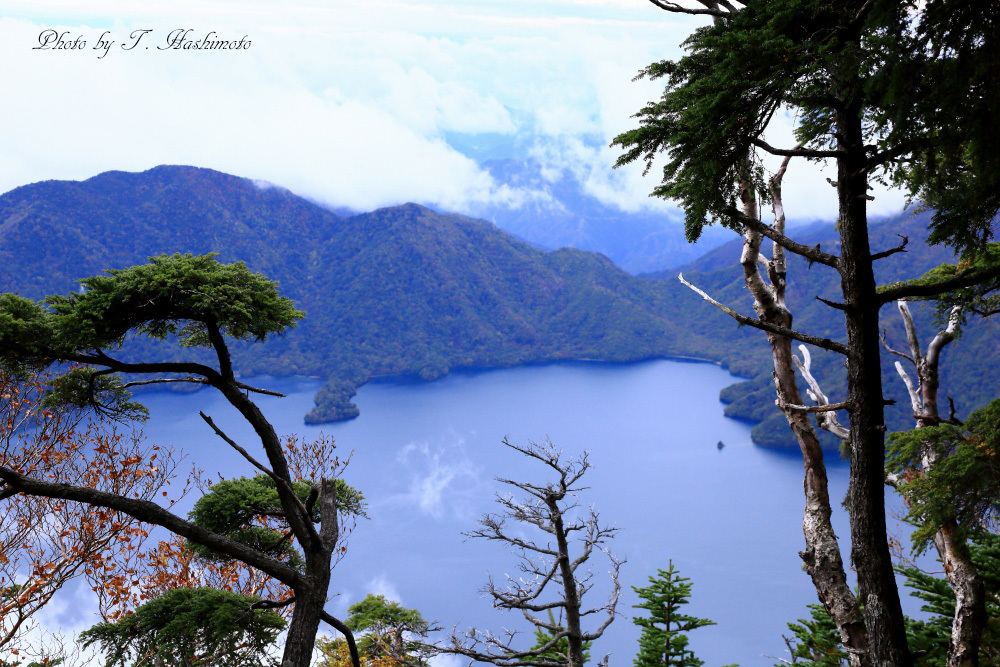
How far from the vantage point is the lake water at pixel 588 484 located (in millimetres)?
37469

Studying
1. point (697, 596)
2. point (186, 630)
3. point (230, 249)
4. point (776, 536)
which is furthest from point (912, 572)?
point (230, 249)

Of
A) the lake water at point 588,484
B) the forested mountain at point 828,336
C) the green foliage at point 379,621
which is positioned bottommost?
the green foliage at point 379,621

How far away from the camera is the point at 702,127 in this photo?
11.1ft

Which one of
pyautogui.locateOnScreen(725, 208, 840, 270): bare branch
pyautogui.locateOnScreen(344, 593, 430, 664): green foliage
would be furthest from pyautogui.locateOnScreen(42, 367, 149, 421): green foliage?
pyautogui.locateOnScreen(344, 593, 430, 664): green foliage

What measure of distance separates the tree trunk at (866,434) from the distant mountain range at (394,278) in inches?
3013

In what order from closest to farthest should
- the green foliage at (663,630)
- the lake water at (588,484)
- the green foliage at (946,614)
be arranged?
the green foliage at (946,614) < the green foliage at (663,630) < the lake water at (588,484)

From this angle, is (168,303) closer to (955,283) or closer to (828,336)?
(955,283)

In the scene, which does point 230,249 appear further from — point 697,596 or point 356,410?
point 697,596

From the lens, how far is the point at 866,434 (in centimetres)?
344

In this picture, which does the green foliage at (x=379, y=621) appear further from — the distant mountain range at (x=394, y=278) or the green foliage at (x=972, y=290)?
→ the distant mountain range at (x=394, y=278)

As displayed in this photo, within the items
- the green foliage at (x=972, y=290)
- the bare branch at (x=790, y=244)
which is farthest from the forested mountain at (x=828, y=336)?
the bare branch at (x=790, y=244)

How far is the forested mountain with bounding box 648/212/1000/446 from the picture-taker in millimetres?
59844

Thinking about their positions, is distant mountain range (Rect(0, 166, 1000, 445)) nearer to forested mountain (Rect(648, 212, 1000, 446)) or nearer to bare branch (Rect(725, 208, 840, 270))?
forested mountain (Rect(648, 212, 1000, 446))

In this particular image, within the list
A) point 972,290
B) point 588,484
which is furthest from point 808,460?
point 588,484
